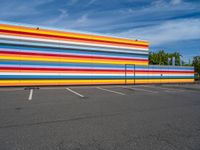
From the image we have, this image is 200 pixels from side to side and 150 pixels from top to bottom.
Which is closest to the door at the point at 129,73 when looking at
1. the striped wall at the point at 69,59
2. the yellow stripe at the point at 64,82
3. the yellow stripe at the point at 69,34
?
the striped wall at the point at 69,59

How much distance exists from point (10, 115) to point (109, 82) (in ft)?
47.7

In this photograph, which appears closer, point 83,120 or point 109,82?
point 83,120

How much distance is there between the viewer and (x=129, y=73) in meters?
21.3

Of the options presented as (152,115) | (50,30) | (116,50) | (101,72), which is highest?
(50,30)

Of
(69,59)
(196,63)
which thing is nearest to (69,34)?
(69,59)

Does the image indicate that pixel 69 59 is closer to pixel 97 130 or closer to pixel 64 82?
pixel 64 82

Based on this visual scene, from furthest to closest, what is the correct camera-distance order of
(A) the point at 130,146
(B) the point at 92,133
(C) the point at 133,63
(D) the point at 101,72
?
(C) the point at 133,63 → (D) the point at 101,72 → (B) the point at 92,133 → (A) the point at 130,146

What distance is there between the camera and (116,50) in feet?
68.3

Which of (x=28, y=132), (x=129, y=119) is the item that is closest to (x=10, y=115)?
(x=28, y=132)

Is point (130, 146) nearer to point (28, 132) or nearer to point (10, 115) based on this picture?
point (28, 132)

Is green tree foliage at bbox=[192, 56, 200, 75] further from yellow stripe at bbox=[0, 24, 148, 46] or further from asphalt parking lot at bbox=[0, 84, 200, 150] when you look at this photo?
asphalt parking lot at bbox=[0, 84, 200, 150]

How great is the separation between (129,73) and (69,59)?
7.36 m

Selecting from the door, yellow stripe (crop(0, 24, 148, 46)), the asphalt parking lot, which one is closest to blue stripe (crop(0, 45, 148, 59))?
the door

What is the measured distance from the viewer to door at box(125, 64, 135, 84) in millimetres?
21141
